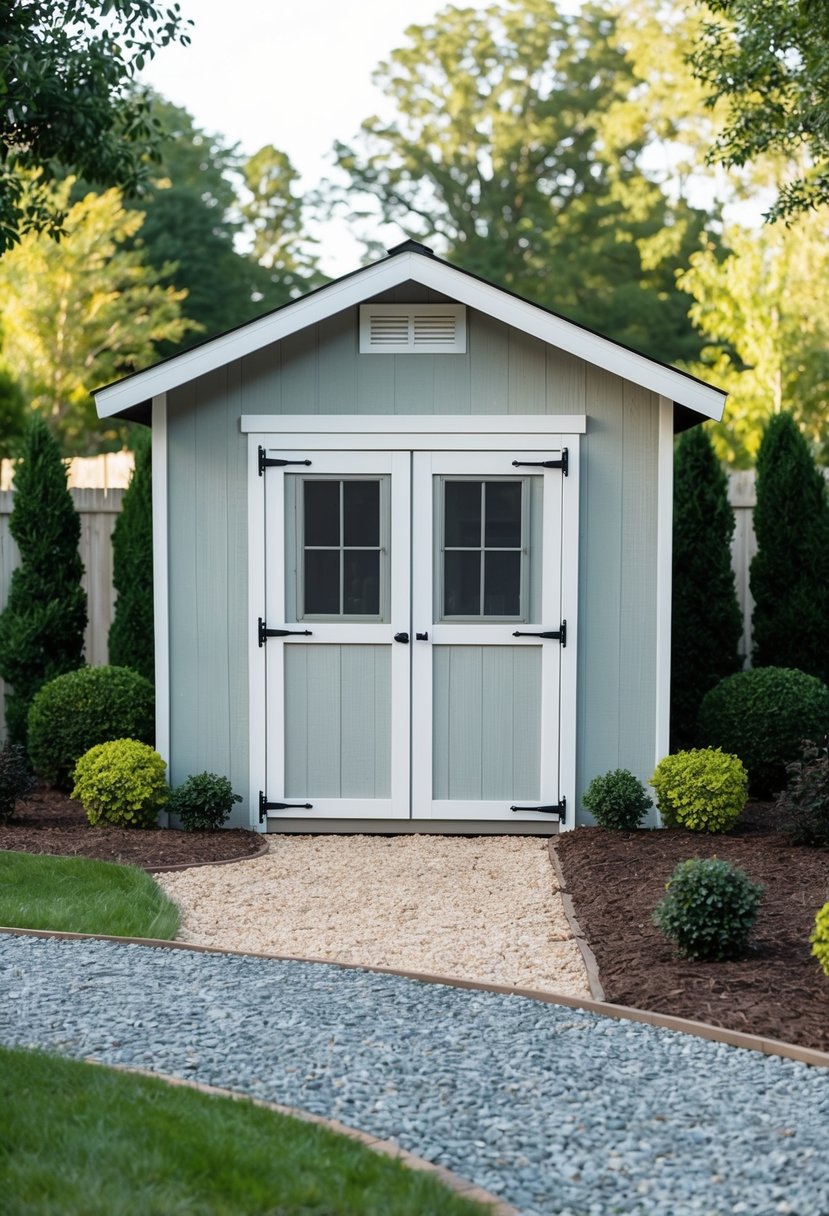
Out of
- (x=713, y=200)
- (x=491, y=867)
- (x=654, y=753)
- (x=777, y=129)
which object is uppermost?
(x=713, y=200)

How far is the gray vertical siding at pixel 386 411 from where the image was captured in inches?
306

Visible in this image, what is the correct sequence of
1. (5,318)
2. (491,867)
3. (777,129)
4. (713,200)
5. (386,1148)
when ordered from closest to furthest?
(386,1148) < (491,867) < (777,129) < (5,318) < (713,200)

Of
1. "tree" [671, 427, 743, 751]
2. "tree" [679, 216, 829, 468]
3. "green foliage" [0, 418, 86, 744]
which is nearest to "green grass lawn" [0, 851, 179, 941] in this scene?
"green foliage" [0, 418, 86, 744]

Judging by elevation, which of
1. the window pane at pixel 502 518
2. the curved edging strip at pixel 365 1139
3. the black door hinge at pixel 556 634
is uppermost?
the window pane at pixel 502 518

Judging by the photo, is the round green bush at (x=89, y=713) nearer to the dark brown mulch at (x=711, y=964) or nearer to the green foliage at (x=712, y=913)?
the dark brown mulch at (x=711, y=964)

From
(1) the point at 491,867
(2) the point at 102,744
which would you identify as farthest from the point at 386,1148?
(2) the point at 102,744

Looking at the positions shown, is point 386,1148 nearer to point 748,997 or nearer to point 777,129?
point 748,997

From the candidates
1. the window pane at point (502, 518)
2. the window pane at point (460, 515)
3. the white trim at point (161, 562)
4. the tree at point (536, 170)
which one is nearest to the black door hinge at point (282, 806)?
the white trim at point (161, 562)

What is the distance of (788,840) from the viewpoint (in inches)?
287

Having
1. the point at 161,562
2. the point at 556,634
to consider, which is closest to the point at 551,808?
the point at 556,634

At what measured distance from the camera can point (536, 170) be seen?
27.5 metres

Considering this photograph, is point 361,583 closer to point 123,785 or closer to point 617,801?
point 123,785

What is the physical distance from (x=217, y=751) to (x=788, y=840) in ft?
11.2

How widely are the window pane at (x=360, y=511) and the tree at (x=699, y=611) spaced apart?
9.24 ft
